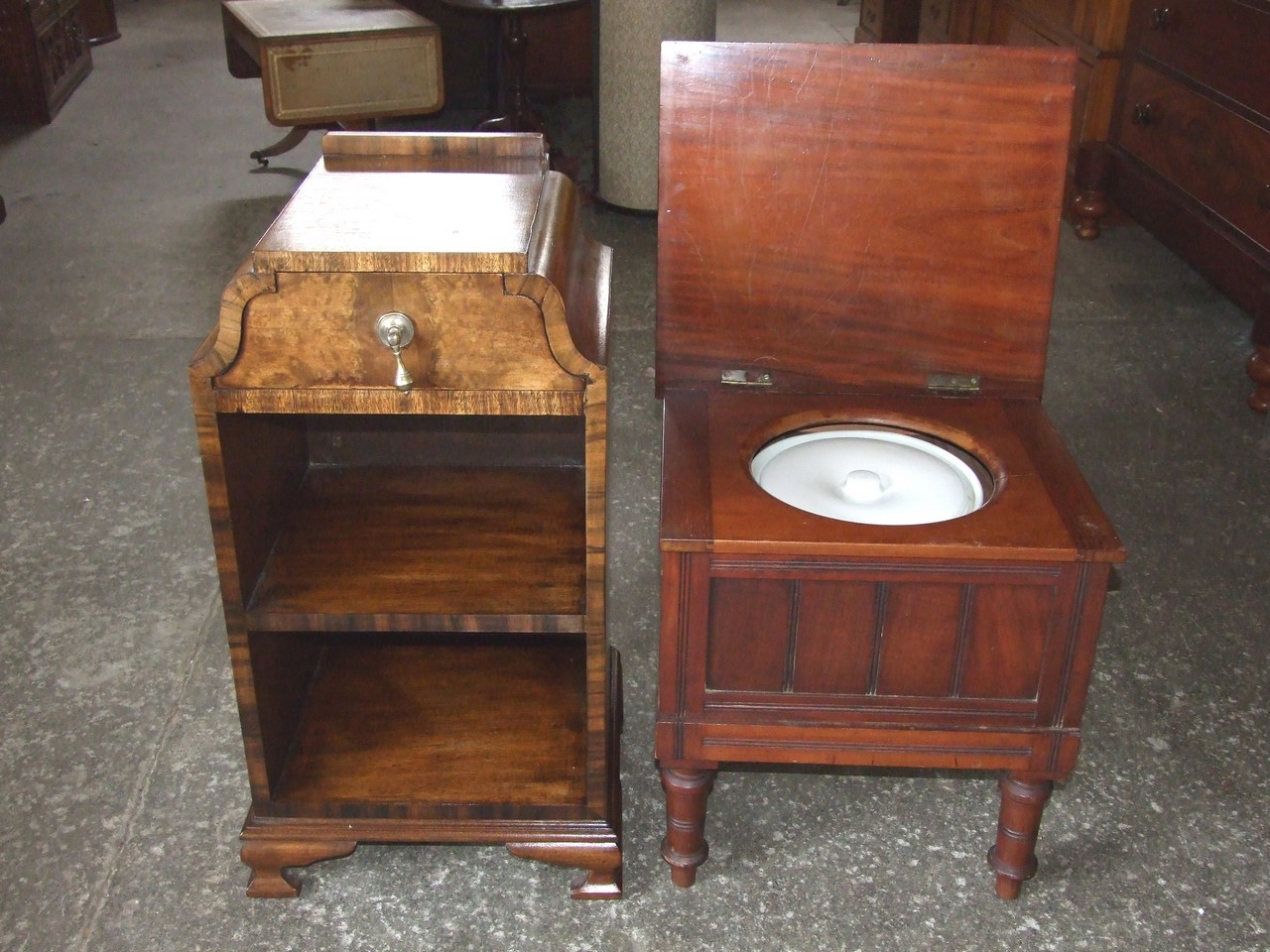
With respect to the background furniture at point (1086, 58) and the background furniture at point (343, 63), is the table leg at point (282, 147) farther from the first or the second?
the background furniture at point (1086, 58)

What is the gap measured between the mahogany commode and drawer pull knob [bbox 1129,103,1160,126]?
2088mm

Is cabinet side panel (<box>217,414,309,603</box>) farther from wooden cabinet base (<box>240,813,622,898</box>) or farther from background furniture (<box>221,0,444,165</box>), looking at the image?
background furniture (<box>221,0,444,165</box>)

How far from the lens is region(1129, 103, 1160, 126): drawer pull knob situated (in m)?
3.60

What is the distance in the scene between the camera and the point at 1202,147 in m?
3.37

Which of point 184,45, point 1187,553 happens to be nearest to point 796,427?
point 1187,553

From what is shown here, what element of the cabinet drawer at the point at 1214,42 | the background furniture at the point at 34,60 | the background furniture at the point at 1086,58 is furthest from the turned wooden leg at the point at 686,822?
the background furniture at the point at 34,60

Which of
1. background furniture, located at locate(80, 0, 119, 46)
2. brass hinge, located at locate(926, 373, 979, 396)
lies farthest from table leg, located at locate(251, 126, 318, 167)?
brass hinge, located at locate(926, 373, 979, 396)

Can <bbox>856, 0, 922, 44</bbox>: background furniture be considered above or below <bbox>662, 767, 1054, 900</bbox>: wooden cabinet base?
above

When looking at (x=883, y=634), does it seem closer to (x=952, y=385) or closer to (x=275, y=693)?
(x=952, y=385)

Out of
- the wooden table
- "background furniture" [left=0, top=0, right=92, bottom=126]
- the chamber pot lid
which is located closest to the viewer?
the chamber pot lid

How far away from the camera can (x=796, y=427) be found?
1746 mm

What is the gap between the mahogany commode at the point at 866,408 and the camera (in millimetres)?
1497

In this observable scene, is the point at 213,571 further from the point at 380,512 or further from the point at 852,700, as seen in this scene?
the point at 852,700

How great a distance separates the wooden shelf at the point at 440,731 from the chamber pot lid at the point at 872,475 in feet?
1.49
